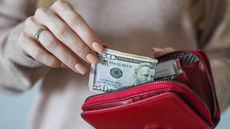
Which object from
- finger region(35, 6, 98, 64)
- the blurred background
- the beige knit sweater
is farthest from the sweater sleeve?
the blurred background

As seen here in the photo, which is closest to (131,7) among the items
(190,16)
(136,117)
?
(190,16)

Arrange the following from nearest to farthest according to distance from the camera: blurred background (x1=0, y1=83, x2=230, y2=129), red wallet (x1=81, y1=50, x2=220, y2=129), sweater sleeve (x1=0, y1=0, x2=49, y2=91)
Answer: red wallet (x1=81, y1=50, x2=220, y2=129), sweater sleeve (x1=0, y1=0, x2=49, y2=91), blurred background (x1=0, y1=83, x2=230, y2=129)

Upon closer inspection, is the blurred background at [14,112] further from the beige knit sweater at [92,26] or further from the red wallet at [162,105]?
the red wallet at [162,105]

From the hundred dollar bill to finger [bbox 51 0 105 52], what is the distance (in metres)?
0.01

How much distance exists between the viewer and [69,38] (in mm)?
479

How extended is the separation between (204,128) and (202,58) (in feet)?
0.31

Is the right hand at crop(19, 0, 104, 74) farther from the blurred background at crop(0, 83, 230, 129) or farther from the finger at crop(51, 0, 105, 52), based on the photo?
the blurred background at crop(0, 83, 230, 129)

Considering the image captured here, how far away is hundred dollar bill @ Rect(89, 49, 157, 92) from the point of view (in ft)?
1.54

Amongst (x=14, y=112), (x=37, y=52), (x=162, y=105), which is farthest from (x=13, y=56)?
(x=14, y=112)

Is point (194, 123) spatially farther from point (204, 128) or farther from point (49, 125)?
point (49, 125)

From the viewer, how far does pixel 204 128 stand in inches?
17.4

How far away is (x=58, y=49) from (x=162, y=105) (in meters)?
0.14

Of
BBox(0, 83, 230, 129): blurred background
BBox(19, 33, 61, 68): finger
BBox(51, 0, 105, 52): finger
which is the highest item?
BBox(51, 0, 105, 52): finger

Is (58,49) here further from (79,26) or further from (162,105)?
(162,105)
